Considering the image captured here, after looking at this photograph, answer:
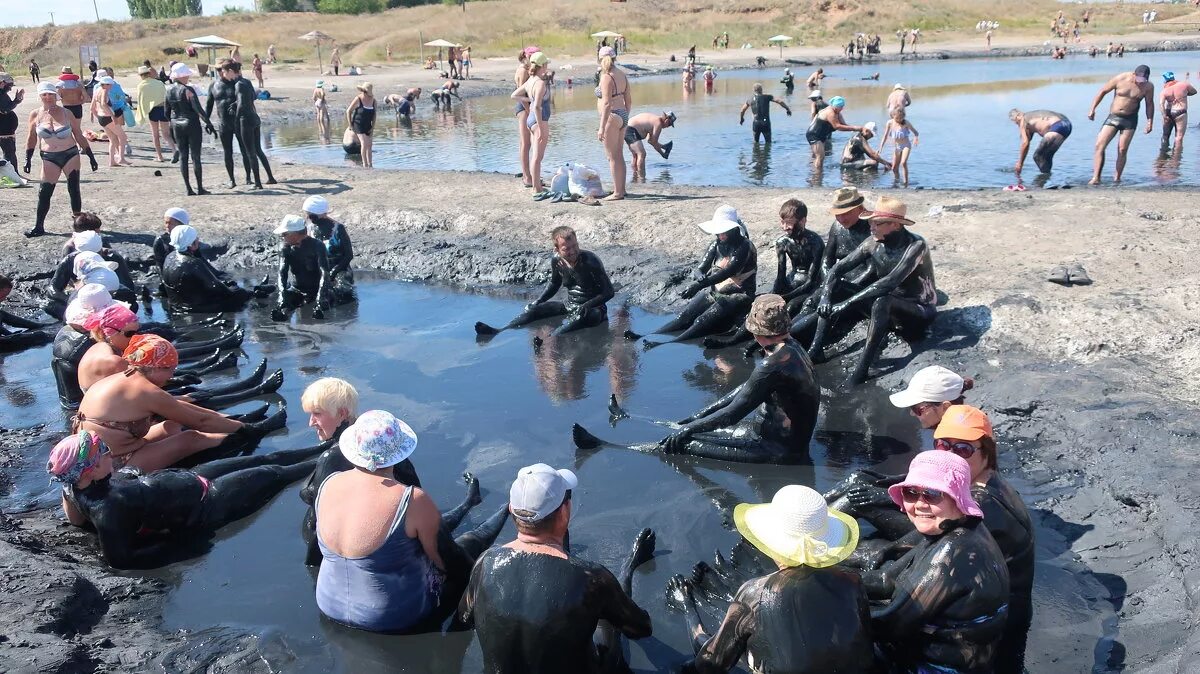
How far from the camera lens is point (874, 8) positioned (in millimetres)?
71938

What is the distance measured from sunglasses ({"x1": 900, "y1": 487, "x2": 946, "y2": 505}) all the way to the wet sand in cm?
158

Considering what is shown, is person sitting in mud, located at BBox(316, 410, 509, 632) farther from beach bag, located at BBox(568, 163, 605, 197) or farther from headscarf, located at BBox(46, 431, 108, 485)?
beach bag, located at BBox(568, 163, 605, 197)

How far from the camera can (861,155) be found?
17.4m

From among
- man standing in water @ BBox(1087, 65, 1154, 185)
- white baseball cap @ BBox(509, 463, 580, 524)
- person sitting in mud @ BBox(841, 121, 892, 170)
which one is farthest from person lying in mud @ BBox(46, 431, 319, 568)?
man standing in water @ BBox(1087, 65, 1154, 185)

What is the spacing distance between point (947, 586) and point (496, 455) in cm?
389

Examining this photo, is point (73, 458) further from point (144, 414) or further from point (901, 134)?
point (901, 134)

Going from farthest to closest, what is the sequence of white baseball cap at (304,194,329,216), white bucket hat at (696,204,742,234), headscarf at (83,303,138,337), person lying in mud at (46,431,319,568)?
1. white baseball cap at (304,194,329,216)
2. white bucket hat at (696,204,742,234)
3. headscarf at (83,303,138,337)
4. person lying in mud at (46,431,319,568)

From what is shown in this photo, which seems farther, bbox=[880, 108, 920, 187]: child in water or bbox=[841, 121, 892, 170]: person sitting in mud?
bbox=[841, 121, 892, 170]: person sitting in mud

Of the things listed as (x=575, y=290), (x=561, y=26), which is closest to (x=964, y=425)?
(x=575, y=290)

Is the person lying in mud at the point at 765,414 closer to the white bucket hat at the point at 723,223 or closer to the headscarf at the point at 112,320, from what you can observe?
the white bucket hat at the point at 723,223

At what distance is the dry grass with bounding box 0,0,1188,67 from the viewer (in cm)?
5319

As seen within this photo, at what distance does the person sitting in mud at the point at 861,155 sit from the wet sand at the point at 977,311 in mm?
4830

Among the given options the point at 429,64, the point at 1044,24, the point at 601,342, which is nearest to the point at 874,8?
the point at 1044,24

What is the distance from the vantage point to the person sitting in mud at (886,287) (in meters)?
7.42
